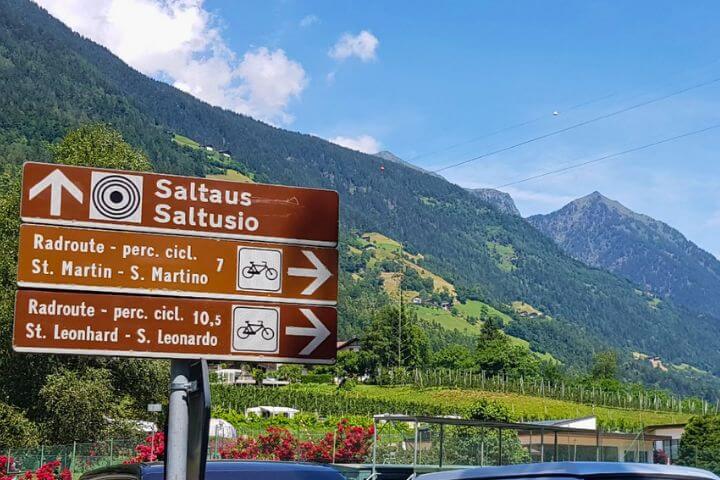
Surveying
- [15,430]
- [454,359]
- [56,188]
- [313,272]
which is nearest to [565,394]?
[454,359]

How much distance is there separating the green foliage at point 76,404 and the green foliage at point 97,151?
8317 mm

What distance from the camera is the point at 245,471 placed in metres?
6.96

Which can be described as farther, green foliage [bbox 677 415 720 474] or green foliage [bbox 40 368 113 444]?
green foliage [bbox 677 415 720 474]

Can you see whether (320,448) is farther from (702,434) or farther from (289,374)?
(289,374)

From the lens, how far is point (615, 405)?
111 meters

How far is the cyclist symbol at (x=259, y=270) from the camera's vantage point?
515cm

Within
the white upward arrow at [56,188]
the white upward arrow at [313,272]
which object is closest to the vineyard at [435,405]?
the white upward arrow at [313,272]

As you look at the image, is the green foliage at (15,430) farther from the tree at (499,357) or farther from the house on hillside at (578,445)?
the tree at (499,357)

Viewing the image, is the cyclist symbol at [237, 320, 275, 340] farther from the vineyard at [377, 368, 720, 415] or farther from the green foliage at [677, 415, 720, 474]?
the vineyard at [377, 368, 720, 415]

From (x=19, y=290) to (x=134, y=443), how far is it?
30.6m

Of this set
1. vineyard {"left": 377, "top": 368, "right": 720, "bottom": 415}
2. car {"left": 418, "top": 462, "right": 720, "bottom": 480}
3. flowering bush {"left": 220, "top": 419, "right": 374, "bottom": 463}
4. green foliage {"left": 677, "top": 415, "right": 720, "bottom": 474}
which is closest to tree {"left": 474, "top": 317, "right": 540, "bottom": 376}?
vineyard {"left": 377, "top": 368, "right": 720, "bottom": 415}

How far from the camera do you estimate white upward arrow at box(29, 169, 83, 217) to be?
4973 millimetres

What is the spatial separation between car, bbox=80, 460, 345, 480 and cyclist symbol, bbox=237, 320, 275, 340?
208cm

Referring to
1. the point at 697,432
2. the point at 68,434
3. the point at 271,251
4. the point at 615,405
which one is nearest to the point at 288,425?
the point at 697,432
